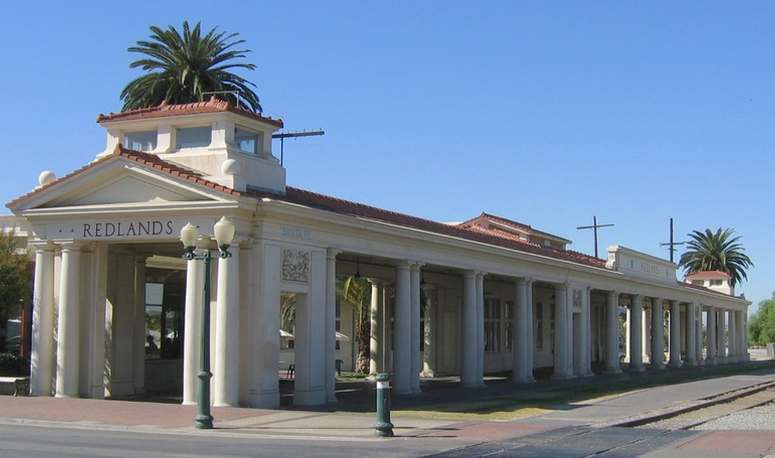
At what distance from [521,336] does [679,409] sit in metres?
13.8

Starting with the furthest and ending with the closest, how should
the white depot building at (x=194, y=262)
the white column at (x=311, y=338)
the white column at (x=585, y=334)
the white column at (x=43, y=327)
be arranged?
the white column at (x=585, y=334), the white column at (x=43, y=327), the white column at (x=311, y=338), the white depot building at (x=194, y=262)

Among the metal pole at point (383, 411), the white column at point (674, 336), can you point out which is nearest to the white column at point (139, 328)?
the metal pole at point (383, 411)

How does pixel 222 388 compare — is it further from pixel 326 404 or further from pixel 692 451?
pixel 692 451

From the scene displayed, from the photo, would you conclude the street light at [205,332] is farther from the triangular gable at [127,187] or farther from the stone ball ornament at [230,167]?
the stone ball ornament at [230,167]

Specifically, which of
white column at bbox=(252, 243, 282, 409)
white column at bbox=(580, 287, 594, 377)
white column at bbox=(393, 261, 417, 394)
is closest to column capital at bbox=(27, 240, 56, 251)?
white column at bbox=(252, 243, 282, 409)

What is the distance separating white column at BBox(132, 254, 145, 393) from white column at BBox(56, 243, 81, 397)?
3203mm

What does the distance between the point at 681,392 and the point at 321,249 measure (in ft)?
44.1

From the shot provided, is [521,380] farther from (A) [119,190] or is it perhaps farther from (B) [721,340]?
(B) [721,340]

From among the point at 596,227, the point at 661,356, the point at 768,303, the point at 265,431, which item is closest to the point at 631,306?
the point at 661,356

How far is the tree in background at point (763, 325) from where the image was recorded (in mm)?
131375

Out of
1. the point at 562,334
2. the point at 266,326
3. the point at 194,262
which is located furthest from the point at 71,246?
Answer: the point at 562,334

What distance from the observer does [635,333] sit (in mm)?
49781

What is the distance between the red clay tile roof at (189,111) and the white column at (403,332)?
6226 mm

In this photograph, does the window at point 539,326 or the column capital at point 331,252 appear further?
the window at point 539,326
